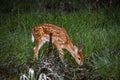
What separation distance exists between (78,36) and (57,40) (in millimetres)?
164

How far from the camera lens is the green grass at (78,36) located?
2.91 m

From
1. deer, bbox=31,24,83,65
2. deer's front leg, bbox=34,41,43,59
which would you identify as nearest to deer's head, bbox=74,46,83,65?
deer, bbox=31,24,83,65

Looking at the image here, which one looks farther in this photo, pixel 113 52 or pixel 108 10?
pixel 108 10

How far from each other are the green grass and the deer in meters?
0.04

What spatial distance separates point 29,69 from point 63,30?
1.12 ft

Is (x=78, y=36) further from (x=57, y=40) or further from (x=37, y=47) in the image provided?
(x=37, y=47)

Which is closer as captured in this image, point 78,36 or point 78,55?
point 78,55

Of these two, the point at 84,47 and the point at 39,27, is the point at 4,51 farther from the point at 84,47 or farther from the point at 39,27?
the point at 84,47

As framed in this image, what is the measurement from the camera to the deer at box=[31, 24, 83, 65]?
9.50 feet

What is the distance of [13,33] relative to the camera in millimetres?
3049

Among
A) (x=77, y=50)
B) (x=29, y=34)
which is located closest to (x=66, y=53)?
(x=77, y=50)

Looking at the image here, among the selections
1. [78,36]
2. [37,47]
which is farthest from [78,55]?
[37,47]

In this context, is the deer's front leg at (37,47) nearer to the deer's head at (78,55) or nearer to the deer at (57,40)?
the deer at (57,40)

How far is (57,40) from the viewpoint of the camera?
2.92 meters
